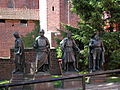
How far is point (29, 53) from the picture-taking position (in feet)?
51.9

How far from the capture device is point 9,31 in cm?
2797

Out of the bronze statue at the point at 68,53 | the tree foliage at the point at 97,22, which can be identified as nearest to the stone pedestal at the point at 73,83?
the bronze statue at the point at 68,53

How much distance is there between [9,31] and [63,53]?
19.1 meters

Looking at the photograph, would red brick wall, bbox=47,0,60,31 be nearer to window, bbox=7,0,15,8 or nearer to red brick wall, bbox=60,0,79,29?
red brick wall, bbox=60,0,79,29

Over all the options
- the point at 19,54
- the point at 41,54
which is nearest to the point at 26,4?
the point at 19,54

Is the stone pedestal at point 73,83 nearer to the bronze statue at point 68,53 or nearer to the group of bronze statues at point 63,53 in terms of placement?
the bronze statue at point 68,53

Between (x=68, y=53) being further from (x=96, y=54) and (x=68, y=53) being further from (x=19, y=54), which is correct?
(x=19, y=54)

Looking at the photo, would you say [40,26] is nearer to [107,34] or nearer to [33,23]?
[33,23]

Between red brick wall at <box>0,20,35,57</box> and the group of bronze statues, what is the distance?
1780cm

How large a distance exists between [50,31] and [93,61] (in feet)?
43.0

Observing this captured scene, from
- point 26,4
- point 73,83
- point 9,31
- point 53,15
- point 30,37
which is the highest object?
point 26,4

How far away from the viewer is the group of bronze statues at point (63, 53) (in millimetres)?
9484

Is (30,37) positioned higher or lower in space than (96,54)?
higher

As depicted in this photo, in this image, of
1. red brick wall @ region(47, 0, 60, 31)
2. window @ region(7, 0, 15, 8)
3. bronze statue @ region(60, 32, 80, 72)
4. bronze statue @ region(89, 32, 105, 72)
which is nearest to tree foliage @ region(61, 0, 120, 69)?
bronze statue @ region(89, 32, 105, 72)
